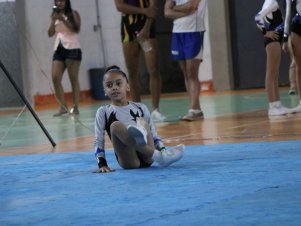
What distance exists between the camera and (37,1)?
55.6 feet

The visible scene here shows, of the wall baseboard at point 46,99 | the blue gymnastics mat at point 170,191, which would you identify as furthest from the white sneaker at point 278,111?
the wall baseboard at point 46,99

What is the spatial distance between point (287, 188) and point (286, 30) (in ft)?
15.2

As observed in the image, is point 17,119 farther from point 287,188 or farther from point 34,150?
point 287,188

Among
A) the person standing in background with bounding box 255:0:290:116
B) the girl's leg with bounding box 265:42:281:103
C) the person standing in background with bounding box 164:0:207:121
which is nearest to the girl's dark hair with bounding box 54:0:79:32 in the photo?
the person standing in background with bounding box 164:0:207:121

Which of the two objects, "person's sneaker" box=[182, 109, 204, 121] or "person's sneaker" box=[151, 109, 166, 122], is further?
"person's sneaker" box=[151, 109, 166, 122]

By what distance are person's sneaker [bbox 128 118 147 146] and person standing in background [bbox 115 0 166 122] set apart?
4.53 metres

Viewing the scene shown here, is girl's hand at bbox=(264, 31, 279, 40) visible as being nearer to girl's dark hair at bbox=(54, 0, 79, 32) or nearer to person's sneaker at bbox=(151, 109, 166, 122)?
person's sneaker at bbox=(151, 109, 166, 122)

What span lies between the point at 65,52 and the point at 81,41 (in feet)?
15.4

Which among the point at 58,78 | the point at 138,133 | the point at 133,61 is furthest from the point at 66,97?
the point at 138,133

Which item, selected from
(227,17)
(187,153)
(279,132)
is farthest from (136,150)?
(227,17)

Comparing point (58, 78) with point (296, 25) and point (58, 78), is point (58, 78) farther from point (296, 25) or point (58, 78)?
point (296, 25)

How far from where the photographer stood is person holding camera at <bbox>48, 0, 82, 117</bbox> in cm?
1286

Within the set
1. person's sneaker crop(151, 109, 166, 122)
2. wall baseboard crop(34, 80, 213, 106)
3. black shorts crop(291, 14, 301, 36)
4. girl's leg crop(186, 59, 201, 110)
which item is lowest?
wall baseboard crop(34, 80, 213, 106)

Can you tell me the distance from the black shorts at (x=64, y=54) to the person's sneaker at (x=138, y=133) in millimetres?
7308
